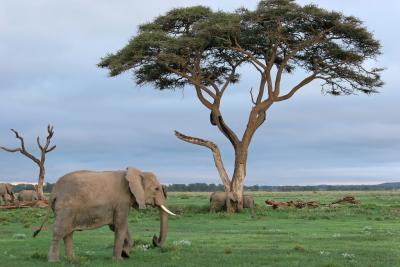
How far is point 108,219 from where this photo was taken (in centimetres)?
1534

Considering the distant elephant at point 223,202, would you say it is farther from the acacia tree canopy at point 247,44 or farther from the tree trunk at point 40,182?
the tree trunk at point 40,182

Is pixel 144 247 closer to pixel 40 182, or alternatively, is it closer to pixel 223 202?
pixel 223 202

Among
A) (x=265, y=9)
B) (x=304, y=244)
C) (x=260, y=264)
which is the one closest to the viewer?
(x=260, y=264)

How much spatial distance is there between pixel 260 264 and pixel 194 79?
90.7 ft

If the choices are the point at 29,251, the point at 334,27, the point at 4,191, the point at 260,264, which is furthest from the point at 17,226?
the point at 4,191

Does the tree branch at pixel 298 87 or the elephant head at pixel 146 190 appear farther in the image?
the tree branch at pixel 298 87

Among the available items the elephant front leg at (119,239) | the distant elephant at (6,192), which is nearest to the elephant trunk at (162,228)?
the elephant front leg at (119,239)

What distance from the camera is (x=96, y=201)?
1504 centimetres

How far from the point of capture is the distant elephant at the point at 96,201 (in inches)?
585

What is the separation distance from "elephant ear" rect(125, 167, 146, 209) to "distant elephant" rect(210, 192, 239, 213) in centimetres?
2309

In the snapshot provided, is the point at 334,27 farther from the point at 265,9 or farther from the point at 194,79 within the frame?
the point at 194,79

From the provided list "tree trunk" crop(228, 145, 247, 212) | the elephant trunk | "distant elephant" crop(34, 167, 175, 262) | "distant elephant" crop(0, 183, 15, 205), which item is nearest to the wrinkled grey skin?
"distant elephant" crop(34, 167, 175, 262)

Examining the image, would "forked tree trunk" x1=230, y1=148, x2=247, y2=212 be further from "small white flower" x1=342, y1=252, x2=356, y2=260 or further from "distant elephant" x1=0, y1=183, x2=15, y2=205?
"small white flower" x1=342, y1=252, x2=356, y2=260

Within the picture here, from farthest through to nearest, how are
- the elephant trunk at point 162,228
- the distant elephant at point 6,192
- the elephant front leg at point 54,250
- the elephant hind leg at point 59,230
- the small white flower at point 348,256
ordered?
the distant elephant at point 6,192 < the elephant trunk at point 162,228 < the small white flower at point 348,256 < the elephant front leg at point 54,250 < the elephant hind leg at point 59,230
